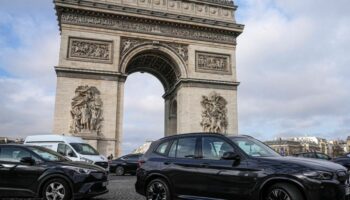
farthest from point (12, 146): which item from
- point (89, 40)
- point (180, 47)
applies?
point (180, 47)

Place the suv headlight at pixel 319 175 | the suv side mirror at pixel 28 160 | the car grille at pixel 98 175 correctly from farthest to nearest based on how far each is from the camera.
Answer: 1. the car grille at pixel 98 175
2. the suv side mirror at pixel 28 160
3. the suv headlight at pixel 319 175

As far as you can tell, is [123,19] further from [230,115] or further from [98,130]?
[230,115]

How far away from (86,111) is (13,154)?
17.0m

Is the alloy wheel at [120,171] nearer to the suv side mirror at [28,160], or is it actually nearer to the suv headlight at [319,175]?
the suv side mirror at [28,160]

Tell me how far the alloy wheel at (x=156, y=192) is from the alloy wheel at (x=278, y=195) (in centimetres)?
234

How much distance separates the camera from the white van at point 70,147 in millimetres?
16402

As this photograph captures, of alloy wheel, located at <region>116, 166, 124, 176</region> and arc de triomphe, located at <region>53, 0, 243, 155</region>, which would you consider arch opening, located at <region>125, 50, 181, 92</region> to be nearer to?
arc de triomphe, located at <region>53, 0, 243, 155</region>

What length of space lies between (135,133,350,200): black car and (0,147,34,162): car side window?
2784 mm

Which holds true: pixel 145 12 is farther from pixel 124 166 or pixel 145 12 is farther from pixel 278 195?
pixel 278 195

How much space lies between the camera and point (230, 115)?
2927 cm

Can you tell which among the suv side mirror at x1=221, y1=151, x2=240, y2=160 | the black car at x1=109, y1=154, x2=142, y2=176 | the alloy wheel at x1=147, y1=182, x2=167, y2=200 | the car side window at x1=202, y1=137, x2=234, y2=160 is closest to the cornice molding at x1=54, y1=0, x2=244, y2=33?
the black car at x1=109, y1=154, x2=142, y2=176

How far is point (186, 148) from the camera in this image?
7598mm

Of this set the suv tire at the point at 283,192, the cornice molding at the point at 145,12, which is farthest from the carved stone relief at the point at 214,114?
the suv tire at the point at 283,192

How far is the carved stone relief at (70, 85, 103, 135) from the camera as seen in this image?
25.0 metres
